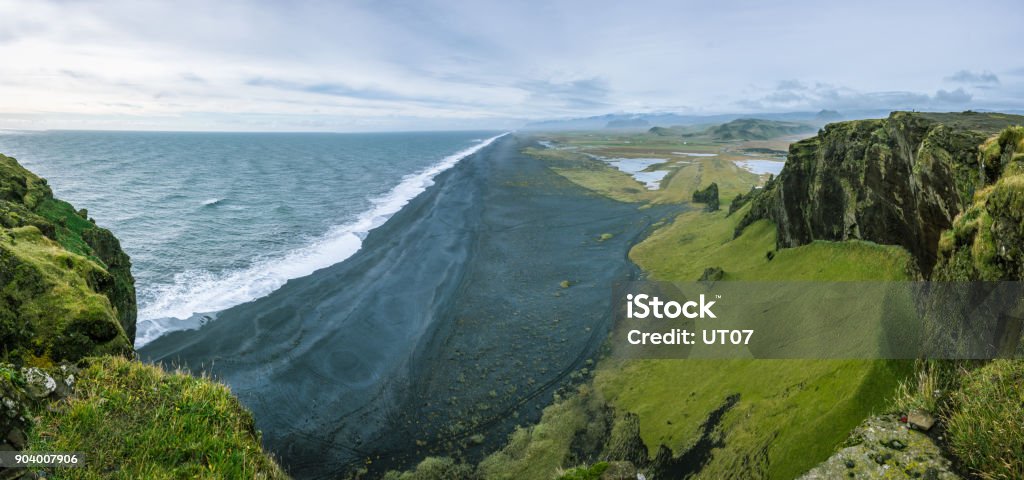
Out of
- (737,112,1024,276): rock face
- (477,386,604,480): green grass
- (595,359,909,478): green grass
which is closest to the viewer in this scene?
(595,359,909,478): green grass

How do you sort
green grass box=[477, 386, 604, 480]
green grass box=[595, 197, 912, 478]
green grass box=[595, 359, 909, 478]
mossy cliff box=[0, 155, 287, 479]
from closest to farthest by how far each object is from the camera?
mossy cliff box=[0, 155, 287, 479]
green grass box=[595, 359, 909, 478]
green grass box=[595, 197, 912, 478]
green grass box=[477, 386, 604, 480]

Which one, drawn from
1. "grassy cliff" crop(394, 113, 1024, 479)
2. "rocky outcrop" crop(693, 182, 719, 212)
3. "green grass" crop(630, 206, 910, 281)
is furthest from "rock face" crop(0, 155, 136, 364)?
"rocky outcrop" crop(693, 182, 719, 212)

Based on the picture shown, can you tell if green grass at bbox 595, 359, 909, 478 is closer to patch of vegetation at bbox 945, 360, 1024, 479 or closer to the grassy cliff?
the grassy cliff

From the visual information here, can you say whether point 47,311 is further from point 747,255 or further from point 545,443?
point 747,255

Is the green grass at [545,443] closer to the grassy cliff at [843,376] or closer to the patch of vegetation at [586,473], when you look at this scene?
the grassy cliff at [843,376]

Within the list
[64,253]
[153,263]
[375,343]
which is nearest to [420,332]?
[375,343]

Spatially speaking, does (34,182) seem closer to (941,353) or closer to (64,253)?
(64,253)
